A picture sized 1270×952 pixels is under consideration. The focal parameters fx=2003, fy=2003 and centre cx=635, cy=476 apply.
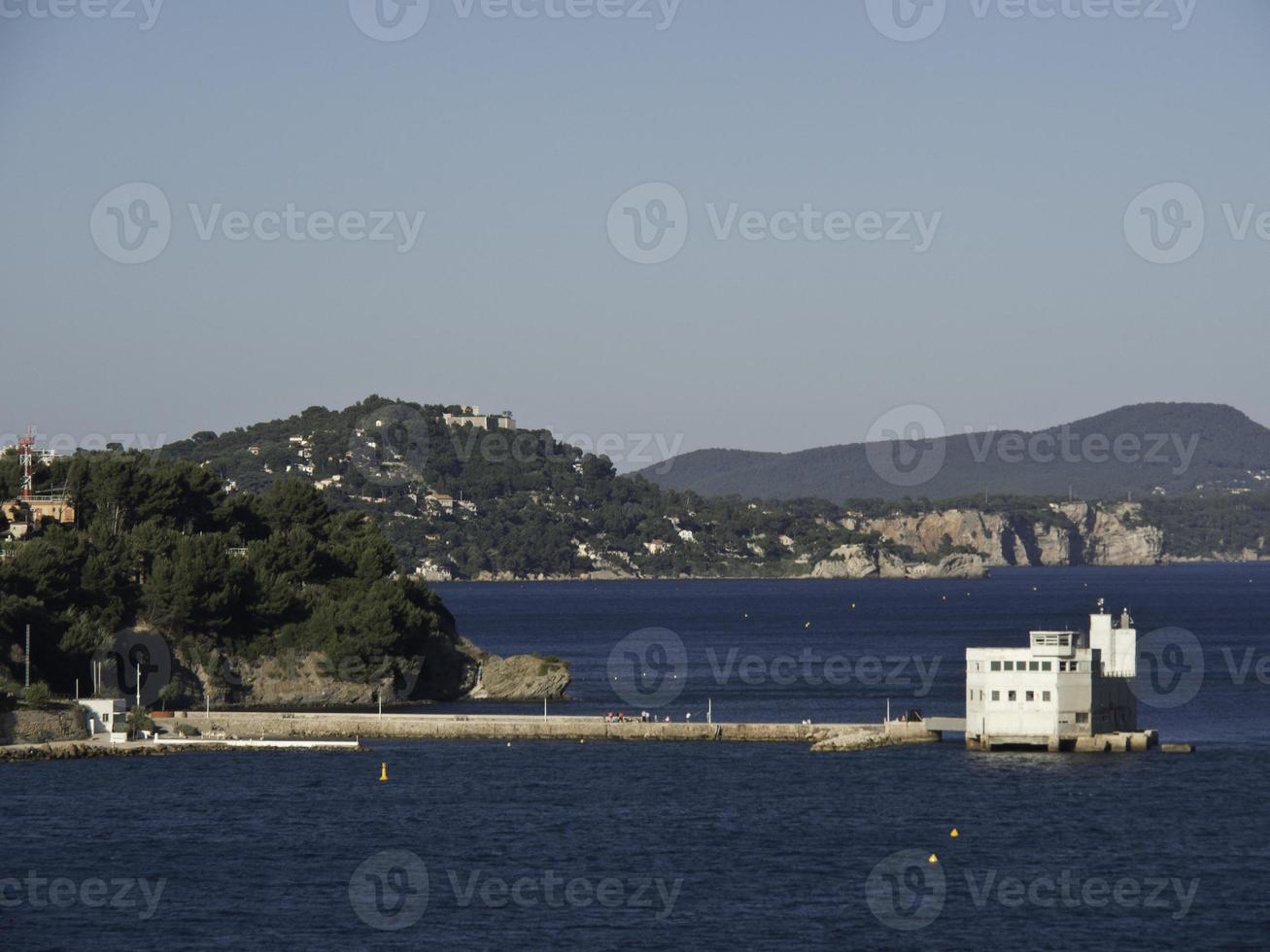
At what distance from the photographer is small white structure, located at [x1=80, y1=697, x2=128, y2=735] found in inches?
3932

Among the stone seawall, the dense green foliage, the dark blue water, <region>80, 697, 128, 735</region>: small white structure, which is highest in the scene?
the dense green foliage

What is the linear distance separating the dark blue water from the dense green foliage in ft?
68.5

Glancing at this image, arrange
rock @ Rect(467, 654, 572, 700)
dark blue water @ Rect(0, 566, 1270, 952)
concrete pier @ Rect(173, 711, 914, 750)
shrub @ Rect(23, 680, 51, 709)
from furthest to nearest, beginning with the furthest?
rock @ Rect(467, 654, 572, 700)
concrete pier @ Rect(173, 711, 914, 750)
shrub @ Rect(23, 680, 51, 709)
dark blue water @ Rect(0, 566, 1270, 952)

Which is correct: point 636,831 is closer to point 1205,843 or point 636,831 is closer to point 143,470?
point 1205,843

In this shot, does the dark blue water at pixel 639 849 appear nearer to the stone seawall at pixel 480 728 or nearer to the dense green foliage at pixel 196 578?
the stone seawall at pixel 480 728

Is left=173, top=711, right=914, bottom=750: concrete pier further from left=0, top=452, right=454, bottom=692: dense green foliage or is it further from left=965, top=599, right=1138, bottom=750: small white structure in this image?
left=0, top=452, right=454, bottom=692: dense green foliage

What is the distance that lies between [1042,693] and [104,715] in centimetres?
4625

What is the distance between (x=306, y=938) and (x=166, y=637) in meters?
64.7

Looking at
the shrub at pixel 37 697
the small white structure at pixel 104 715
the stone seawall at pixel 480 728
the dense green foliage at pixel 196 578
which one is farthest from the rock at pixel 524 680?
the shrub at pixel 37 697

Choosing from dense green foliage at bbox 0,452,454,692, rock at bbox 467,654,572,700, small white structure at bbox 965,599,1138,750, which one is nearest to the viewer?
small white structure at bbox 965,599,1138,750

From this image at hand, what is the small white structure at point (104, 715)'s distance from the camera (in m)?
99.9

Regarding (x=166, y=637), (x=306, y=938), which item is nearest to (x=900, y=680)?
(x=166, y=637)

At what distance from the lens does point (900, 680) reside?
470ft

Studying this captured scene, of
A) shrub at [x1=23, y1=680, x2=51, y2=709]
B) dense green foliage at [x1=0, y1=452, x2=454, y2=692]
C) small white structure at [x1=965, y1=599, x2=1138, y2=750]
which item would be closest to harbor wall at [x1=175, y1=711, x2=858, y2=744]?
shrub at [x1=23, y1=680, x2=51, y2=709]
